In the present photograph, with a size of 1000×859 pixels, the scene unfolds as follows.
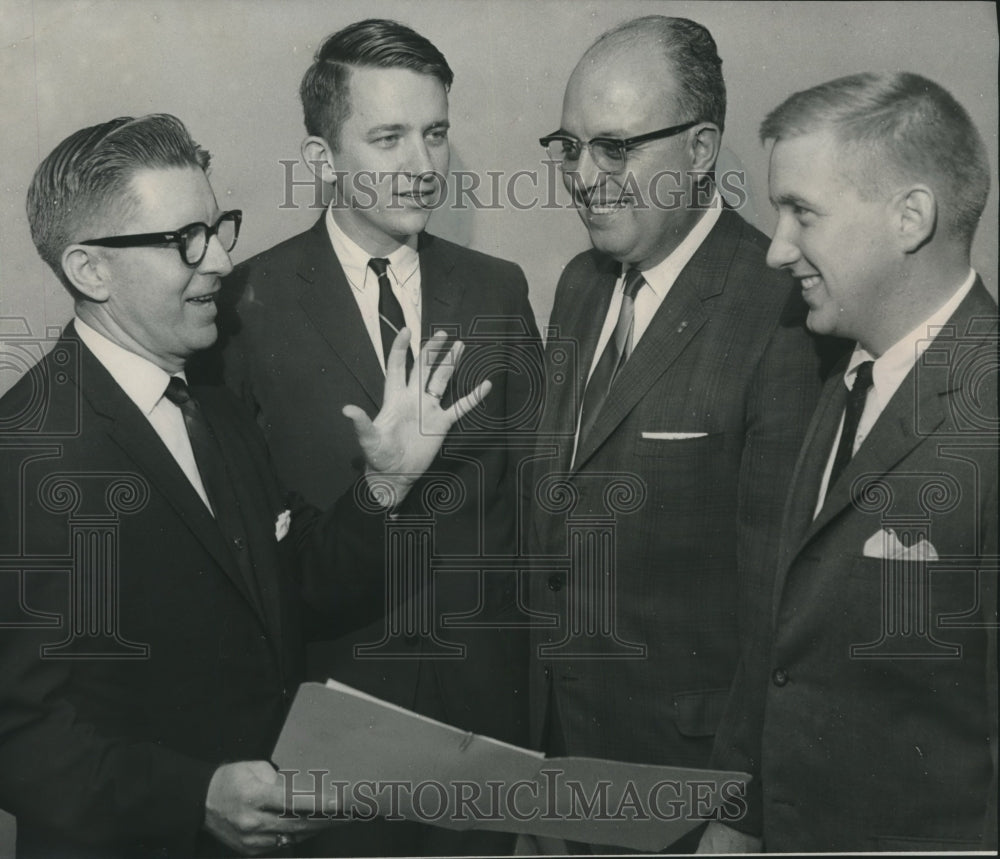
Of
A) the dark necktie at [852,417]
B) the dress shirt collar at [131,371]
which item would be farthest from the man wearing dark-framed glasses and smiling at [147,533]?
the dark necktie at [852,417]

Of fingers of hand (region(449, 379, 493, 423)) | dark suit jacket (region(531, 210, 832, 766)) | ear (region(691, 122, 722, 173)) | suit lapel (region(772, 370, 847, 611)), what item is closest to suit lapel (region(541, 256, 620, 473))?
dark suit jacket (region(531, 210, 832, 766))

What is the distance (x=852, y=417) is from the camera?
2725 mm

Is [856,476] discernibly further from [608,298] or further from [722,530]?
[608,298]

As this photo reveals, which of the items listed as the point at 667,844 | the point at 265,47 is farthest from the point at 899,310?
the point at 265,47

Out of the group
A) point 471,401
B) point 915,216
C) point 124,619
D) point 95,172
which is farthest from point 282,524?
point 915,216

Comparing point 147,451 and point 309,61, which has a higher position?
point 309,61

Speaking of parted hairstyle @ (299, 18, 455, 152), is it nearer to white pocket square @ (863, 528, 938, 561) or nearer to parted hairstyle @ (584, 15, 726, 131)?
parted hairstyle @ (584, 15, 726, 131)

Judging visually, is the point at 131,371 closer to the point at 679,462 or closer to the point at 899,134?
the point at 679,462

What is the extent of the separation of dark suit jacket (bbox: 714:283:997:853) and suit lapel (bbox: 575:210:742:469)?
34 cm

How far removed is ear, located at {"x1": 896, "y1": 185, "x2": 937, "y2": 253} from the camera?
268 cm

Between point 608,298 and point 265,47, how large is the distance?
949 mm

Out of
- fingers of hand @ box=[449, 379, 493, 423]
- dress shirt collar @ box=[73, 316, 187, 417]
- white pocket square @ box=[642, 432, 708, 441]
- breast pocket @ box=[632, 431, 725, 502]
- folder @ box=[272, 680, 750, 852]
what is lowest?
folder @ box=[272, 680, 750, 852]

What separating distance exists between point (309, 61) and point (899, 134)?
130 cm

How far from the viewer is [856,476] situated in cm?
271
